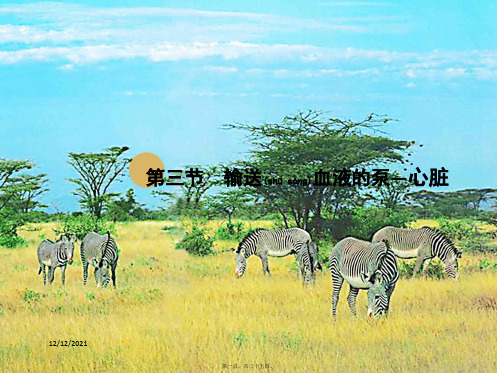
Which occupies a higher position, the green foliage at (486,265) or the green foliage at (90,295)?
the green foliage at (486,265)

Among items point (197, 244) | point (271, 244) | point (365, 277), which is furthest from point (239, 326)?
point (197, 244)

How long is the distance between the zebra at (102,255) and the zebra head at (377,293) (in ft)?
17.2

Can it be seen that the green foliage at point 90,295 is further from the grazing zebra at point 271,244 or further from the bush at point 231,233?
the bush at point 231,233

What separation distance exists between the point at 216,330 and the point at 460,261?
28.8 feet

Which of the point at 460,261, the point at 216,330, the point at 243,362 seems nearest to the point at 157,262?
the point at 460,261

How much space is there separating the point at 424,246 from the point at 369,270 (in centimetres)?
542

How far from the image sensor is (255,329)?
8734 millimetres

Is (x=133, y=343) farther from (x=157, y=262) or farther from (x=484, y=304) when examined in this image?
(x=157, y=262)

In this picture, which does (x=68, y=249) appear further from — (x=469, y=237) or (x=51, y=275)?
(x=469, y=237)

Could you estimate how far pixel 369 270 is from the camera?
8273mm

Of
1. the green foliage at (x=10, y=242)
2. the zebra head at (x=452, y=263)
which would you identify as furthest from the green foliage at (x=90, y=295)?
the green foliage at (x=10, y=242)

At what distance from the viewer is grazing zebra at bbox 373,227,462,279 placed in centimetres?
1305

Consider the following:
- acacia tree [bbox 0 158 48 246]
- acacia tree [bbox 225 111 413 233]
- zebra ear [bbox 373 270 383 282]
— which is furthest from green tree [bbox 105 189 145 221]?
zebra ear [bbox 373 270 383 282]

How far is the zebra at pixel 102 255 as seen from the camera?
1195 cm
